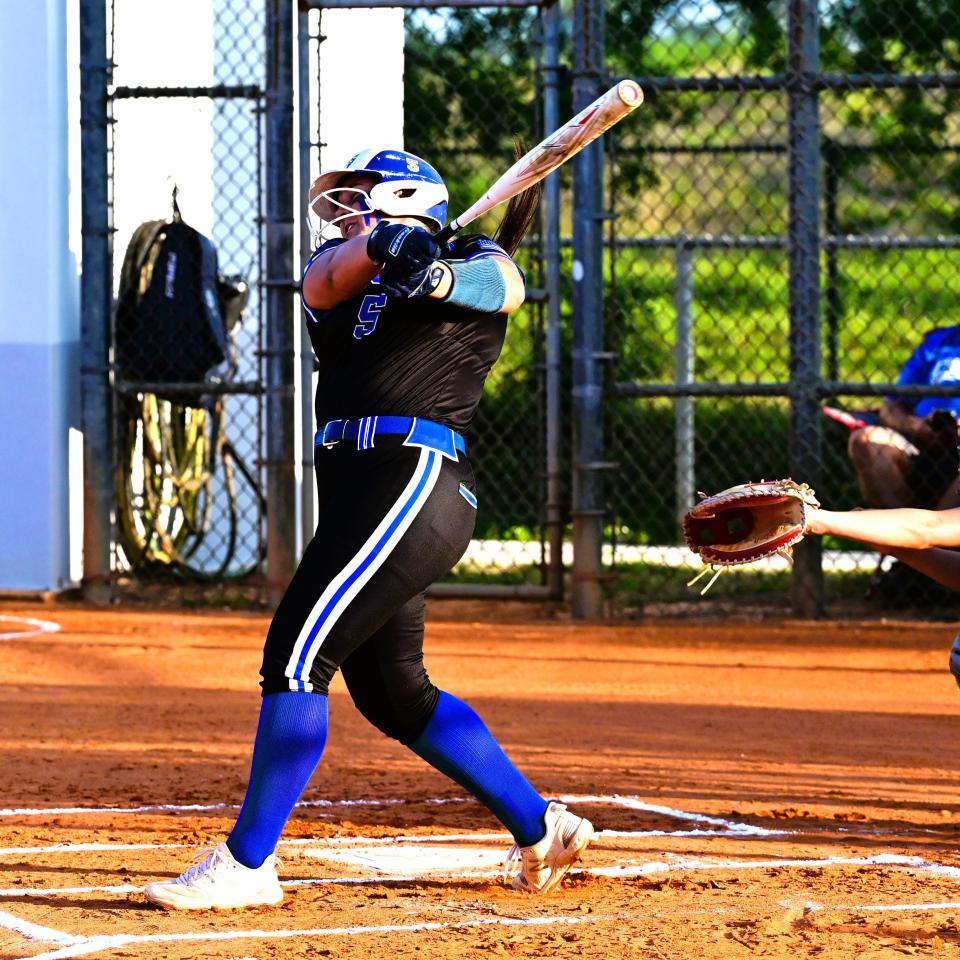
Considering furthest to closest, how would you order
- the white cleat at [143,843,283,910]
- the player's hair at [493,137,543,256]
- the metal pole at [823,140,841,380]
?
1. the metal pole at [823,140,841,380]
2. the player's hair at [493,137,543,256]
3. the white cleat at [143,843,283,910]

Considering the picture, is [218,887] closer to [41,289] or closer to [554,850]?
[554,850]

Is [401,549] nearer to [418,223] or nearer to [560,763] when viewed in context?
[418,223]

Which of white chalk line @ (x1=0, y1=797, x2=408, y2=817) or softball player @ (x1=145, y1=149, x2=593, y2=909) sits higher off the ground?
softball player @ (x1=145, y1=149, x2=593, y2=909)

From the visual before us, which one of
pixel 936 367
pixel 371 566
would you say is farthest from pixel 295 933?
pixel 936 367

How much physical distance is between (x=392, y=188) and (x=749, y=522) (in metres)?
1.23

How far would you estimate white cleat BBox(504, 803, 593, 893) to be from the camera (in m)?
4.27

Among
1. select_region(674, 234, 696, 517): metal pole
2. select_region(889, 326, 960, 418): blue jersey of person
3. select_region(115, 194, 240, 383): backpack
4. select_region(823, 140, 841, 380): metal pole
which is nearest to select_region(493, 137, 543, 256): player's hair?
select_region(889, 326, 960, 418): blue jersey of person

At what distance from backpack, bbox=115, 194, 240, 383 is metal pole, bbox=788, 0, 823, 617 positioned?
3759mm

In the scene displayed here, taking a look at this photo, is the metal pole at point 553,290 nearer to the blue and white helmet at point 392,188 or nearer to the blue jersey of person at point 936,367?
the blue jersey of person at point 936,367

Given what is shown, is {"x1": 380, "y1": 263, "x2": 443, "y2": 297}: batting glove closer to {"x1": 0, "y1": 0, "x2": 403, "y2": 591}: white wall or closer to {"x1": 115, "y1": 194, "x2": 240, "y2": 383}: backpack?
{"x1": 0, "y1": 0, "x2": 403, "y2": 591}: white wall

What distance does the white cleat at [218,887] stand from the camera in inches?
158

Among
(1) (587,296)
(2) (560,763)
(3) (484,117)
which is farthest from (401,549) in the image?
(3) (484,117)

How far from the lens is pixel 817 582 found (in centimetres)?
959

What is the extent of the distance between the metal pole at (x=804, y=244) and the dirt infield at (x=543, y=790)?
3.70ft
